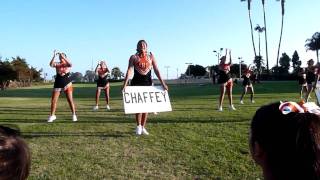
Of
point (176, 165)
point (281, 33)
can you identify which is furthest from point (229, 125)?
point (281, 33)

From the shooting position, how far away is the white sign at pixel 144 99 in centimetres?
930

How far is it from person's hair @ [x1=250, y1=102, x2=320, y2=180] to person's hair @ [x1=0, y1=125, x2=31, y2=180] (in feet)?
3.20

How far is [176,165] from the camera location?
22.2ft

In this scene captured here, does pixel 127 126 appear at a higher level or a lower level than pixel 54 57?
lower

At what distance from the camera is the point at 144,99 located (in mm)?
9438

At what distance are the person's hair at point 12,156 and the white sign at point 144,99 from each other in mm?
7451

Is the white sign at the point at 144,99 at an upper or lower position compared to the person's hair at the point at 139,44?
lower

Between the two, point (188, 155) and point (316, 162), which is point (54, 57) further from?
point (316, 162)

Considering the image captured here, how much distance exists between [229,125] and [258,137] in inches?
327

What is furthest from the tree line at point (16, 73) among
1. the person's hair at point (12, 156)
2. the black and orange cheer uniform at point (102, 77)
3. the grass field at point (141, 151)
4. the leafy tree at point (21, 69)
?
the person's hair at point (12, 156)

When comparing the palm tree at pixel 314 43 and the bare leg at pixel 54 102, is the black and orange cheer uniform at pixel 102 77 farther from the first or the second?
the palm tree at pixel 314 43

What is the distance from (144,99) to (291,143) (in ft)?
24.8

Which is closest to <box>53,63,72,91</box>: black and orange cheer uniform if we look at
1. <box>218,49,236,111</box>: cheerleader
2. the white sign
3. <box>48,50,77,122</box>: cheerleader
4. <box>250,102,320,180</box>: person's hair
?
<box>48,50,77,122</box>: cheerleader

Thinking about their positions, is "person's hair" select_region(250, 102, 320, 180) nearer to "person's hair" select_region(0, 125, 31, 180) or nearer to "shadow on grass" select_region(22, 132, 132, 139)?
"person's hair" select_region(0, 125, 31, 180)
